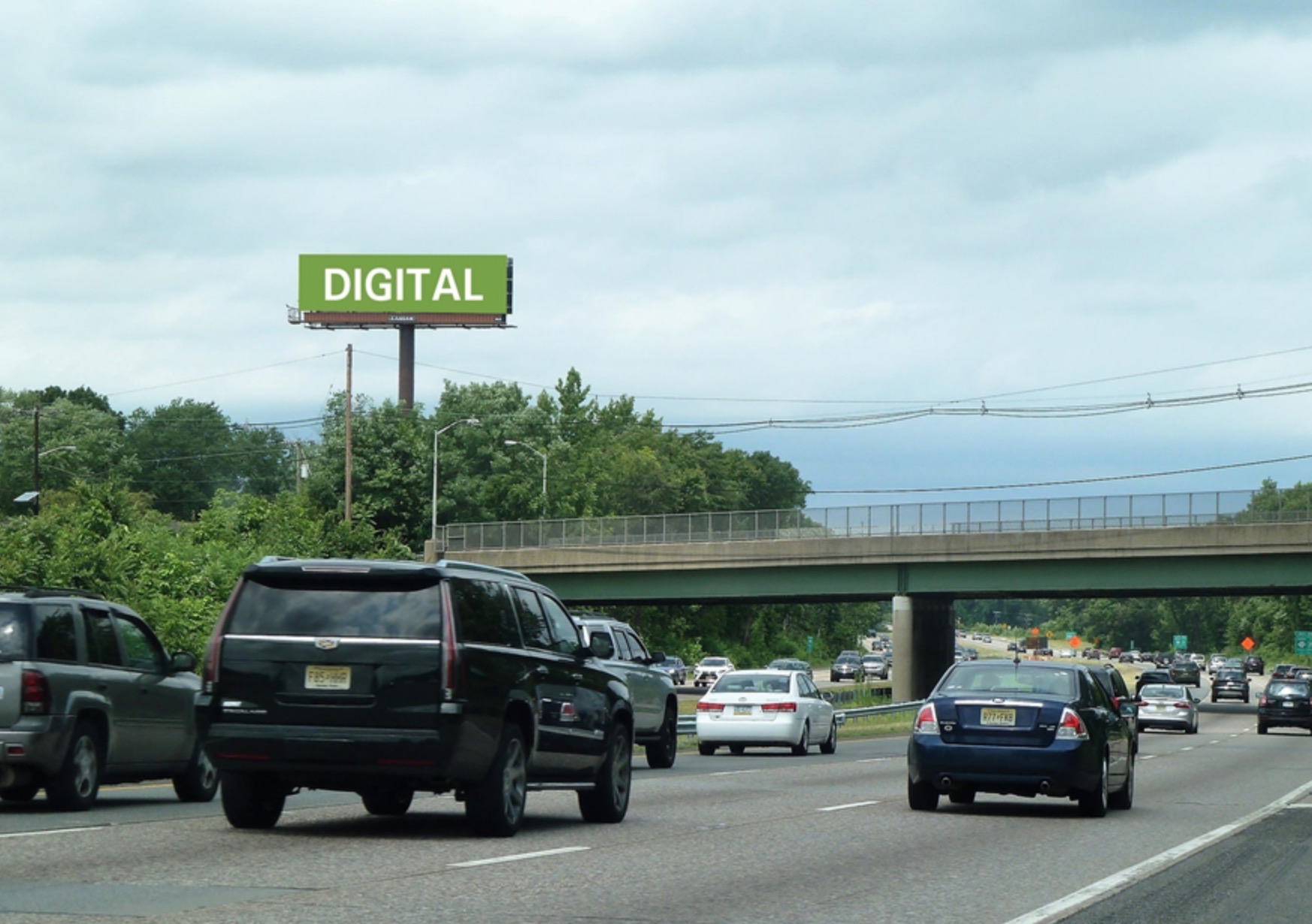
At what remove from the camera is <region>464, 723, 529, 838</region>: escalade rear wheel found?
1431 centimetres

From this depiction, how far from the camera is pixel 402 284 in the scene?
118 m

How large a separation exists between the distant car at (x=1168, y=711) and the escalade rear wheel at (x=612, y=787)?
38.8m

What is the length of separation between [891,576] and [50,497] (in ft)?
193

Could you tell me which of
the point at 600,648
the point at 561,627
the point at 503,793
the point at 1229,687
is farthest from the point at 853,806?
the point at 1229,687

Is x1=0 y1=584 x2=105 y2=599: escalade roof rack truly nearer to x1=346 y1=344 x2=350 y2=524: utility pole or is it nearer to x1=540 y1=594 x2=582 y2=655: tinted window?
x1=540 y1=594 x2=582 y2=655: tinted window

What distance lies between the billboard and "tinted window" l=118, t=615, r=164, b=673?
100996mm

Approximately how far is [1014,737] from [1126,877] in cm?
549

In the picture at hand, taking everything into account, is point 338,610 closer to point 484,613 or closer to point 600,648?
point 484,613

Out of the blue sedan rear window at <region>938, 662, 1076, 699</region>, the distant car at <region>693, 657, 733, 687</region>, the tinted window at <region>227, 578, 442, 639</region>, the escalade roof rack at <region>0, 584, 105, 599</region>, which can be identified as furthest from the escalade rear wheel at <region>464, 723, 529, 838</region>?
the distant car at <region>693, 657, 733, 687</region>

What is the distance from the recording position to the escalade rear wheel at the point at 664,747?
29031 millimetres

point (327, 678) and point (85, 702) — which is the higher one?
point (327, 678)

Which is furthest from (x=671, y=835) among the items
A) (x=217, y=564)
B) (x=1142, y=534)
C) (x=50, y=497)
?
(x=50, y=497)

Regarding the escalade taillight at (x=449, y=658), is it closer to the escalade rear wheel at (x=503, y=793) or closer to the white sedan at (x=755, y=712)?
the escalade rear wheel at (x=503, y=793)

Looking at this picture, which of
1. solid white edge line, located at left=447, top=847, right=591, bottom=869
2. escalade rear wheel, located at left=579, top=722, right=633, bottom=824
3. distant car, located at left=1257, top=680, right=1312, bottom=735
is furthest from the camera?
distant car, located at left=1257, top=680, right=1312, bottom=735
